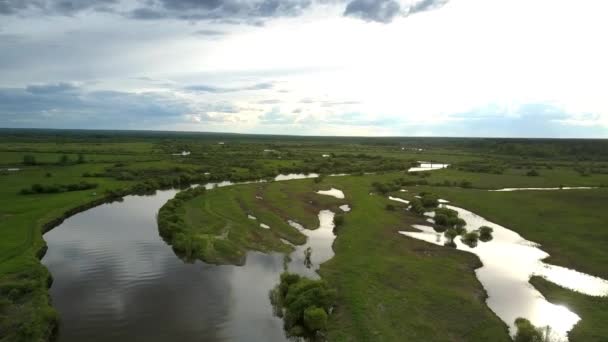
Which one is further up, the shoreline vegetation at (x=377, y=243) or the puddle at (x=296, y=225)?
the shoreline vegetation at (x=377, y=243)

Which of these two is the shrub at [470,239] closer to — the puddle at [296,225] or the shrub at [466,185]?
the puddle at [296,225]

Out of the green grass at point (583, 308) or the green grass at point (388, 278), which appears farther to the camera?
the green grass at point (388, 278)

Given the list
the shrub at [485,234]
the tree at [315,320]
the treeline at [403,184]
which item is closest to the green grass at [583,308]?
the shrub at [485,234]

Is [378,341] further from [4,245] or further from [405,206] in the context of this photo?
[405,206]

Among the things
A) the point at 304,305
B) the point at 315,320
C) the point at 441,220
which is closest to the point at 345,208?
the point at 441,220

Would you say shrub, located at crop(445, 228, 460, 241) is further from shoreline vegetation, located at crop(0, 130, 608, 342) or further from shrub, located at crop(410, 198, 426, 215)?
shrub, located at crop(410, 198, 426, 215)

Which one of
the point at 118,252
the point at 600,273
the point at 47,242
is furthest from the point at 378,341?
the point at 47,242

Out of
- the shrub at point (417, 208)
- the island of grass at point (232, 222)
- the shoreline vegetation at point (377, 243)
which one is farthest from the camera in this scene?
the shrub at point (417, 208)

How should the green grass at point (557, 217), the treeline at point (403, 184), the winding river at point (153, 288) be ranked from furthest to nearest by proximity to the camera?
the treeline at point (403, 184)
the green grass at point (557, 217)
the winding river at point (153, 288)
